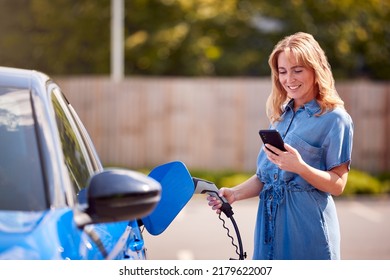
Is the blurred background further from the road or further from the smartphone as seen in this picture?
the smartphone

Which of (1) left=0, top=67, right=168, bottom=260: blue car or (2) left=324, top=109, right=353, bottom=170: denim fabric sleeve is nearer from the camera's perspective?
(1) left=0, top=67, right=168, bottom=260: blue car

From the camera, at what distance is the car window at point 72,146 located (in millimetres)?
2793

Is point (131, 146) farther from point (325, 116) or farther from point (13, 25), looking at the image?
point (325, 116)

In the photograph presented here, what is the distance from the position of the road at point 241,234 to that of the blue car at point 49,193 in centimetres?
483

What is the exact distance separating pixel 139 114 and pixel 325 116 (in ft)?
46.7

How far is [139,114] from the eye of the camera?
17.4 metres

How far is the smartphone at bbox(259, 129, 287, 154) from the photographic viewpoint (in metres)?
3.08

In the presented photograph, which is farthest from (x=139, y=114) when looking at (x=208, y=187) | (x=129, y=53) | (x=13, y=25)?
(x=208, y=187)

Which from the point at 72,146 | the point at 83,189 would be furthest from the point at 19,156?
the point at 72,146

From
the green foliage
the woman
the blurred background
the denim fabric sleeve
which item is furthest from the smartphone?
the green foliage

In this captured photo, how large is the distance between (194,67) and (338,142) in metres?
17.2

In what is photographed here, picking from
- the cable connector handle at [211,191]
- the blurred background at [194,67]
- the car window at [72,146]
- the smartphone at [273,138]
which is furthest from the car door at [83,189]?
the blurred background at [194,67]

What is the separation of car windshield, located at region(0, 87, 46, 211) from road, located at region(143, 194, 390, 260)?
16.1 ft

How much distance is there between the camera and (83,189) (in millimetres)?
2771
